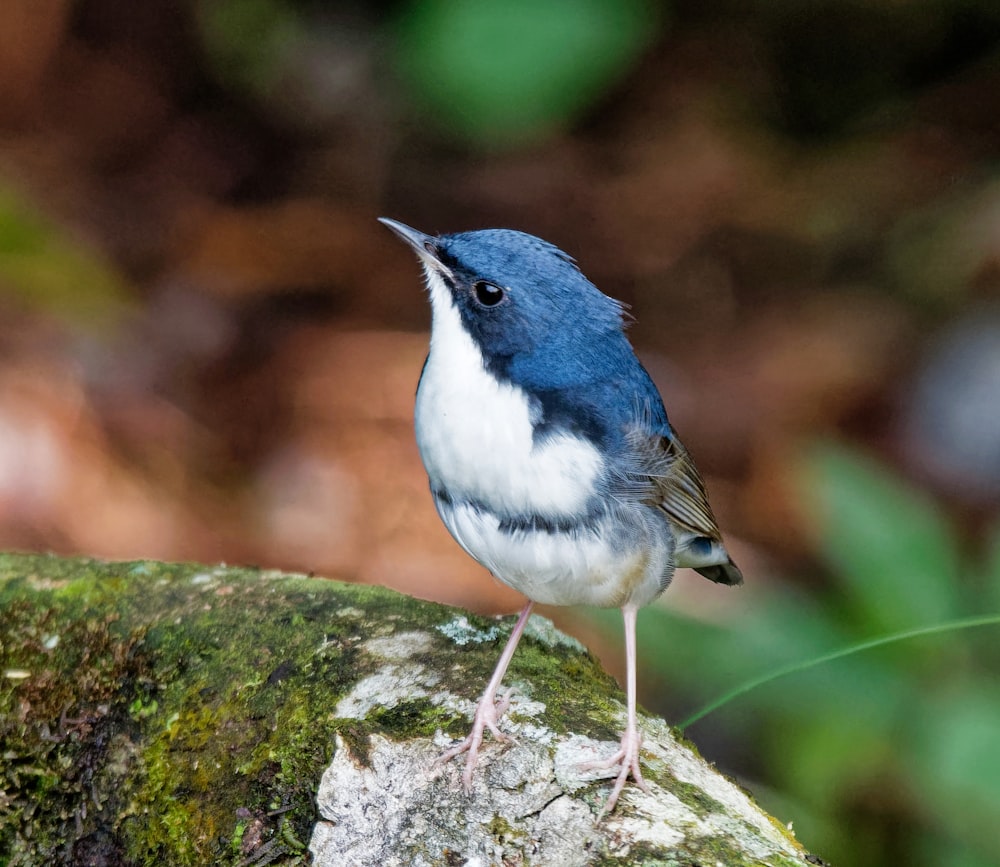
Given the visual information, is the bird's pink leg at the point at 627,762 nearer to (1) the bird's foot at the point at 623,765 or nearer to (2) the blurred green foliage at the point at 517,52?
(1) the bird's foot at the point at 623,765

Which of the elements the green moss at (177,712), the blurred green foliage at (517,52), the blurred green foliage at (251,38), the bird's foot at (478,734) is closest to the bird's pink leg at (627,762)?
the bird's foot at (478,734)

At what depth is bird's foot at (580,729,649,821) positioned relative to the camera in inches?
90.7

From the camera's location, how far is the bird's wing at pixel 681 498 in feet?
9.98

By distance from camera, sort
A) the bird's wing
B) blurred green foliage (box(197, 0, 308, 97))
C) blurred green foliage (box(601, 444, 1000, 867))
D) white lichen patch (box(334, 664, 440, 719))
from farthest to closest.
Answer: blurred green foliage (box(197, 0, 308, 97)), blurred green foliage (box(601, 444, 1000, 867)), the bird's wing, white lichen patch (box(334, 664, 440, 719))

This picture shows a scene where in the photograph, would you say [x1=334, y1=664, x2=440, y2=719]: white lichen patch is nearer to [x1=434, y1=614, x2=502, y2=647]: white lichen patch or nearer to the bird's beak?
[x1=434, y1=614, x2=502, y2=647]: white lichen patch

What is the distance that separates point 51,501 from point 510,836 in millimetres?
4055

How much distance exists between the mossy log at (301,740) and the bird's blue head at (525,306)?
0.76 metres

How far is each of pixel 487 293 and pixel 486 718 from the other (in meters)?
1.06

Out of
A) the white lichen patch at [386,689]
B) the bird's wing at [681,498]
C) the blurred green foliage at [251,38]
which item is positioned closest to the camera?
the white lichen patch at [386,689]

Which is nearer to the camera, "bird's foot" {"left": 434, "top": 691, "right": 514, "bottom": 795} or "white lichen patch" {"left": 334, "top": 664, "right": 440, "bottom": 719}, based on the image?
"bird's foot" {"left": 434, "top": 691, "right": 514, "bottom": 795}

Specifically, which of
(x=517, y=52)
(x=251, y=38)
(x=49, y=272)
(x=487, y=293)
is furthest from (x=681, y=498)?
(x=251, y=38)

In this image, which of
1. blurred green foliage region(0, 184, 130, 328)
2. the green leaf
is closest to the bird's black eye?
the green leaf

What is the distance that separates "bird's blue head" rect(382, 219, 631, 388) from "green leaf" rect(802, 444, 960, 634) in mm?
1366

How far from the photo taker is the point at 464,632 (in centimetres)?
311
